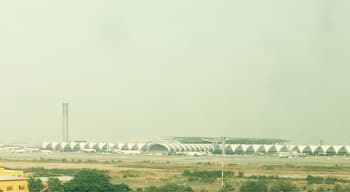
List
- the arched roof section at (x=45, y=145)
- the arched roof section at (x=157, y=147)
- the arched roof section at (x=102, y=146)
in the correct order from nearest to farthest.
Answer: the arched roof section at (x=157, y=147) → the arched roof section at (x=102, y=146) → the arched roof section at (x=45, y=145)

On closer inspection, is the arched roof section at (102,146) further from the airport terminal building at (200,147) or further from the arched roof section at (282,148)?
the arched roof section at (282,148)

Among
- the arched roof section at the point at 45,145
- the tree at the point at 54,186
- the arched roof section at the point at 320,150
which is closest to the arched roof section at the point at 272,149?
the arched roof section at the point at 320,150

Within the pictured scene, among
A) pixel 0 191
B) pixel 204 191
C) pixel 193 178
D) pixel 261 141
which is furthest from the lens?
pixel 261 141

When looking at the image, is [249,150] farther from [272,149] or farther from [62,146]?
[62,146]

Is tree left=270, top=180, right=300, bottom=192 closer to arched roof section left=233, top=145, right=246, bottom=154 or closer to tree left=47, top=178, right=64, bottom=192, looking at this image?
tree left=47, top=178, right=64, bottom=192

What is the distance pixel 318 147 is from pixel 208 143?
18078 millimetres

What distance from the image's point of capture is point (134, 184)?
30.2m

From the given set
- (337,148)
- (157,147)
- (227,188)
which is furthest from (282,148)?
(227,188)

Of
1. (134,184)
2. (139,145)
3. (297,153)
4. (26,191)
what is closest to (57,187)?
(26,191)

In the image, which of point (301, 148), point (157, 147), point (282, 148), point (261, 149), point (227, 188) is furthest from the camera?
point (157, 147)

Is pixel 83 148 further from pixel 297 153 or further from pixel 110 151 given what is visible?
pixel 297 153

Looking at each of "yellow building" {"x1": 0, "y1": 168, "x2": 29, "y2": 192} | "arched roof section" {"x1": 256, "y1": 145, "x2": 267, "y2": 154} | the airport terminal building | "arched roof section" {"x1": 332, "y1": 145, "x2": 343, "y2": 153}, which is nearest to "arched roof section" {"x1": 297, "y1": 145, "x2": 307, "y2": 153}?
the airport terminal building

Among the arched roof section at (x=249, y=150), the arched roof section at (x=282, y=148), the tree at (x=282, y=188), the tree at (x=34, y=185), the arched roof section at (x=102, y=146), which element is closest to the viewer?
the tree at (x=34, y=185)

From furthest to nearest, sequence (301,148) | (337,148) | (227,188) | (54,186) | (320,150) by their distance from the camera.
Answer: (301,148), (320,150), (337,148), (227,188), (54,186)
